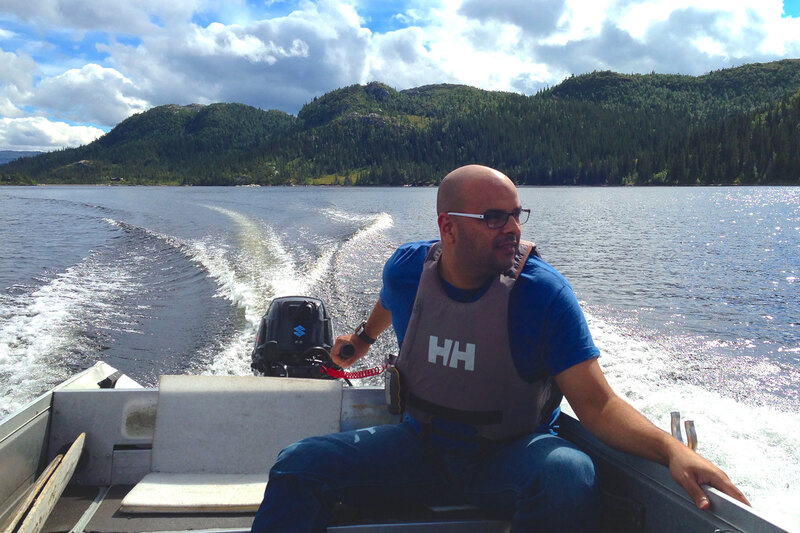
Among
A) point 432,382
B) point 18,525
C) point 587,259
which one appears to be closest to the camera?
point 432,382

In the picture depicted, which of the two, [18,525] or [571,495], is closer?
[571,495]

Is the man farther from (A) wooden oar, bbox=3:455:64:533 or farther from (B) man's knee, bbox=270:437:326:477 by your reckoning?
(A) wooden oar, bbox=3:455:64:533

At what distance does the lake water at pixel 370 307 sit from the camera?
670 cm

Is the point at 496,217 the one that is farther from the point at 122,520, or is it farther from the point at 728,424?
the point at 728,424

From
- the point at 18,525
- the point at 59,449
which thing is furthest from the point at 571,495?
the point at 59,449

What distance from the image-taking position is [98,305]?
11.2m

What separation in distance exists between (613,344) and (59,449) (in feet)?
26.0

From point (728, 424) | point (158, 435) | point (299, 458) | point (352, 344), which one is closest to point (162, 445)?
point (158, 435)

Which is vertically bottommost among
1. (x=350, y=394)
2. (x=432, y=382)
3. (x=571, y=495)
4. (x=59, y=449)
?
(x=59, y=449)

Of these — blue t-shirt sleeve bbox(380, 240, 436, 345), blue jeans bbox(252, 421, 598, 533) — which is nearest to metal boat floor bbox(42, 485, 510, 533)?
blue jeans bbox(252, 421, 598, 533)

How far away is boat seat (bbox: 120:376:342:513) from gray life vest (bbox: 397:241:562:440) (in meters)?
1.29

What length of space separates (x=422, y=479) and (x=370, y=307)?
337 inches

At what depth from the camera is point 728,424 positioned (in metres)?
6.13

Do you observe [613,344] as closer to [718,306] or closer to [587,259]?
[718,306]
